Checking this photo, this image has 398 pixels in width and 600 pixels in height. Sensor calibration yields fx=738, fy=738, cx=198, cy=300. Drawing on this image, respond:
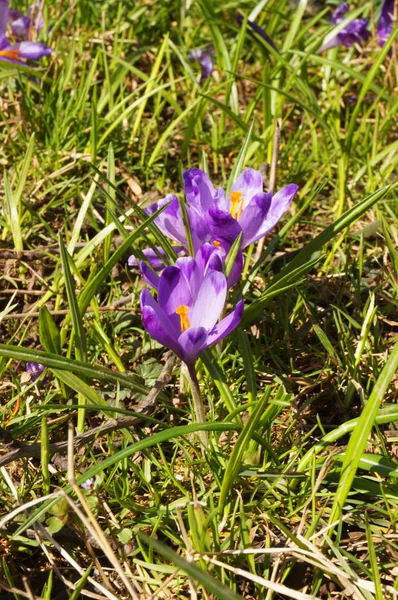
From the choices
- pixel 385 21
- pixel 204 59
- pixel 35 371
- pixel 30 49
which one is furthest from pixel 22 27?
pixel 35 371

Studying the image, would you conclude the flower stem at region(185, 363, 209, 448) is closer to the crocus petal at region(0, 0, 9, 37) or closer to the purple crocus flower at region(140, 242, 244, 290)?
the purple crocus flower at region(140, 242, 244, 290)

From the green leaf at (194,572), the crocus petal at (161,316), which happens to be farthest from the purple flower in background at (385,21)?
the green leaf at (194,572)

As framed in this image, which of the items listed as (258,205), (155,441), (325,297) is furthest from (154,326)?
(325,297)

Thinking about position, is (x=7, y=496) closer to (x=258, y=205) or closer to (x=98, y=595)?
(x=98, y=595)

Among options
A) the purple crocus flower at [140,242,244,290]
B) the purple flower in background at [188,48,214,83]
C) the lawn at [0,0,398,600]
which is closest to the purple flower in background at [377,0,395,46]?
the lawn at [0,0,398,600]

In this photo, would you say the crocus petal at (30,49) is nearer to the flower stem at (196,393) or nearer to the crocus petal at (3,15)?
the crocus petal at (3,15)

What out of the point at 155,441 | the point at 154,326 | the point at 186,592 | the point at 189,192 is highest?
the point at 189,192

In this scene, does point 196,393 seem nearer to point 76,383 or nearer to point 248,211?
point 76,383
